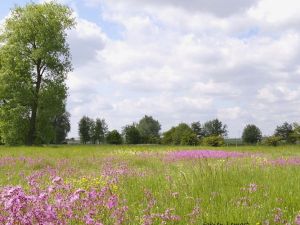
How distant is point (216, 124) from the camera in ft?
455

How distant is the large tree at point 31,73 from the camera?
149 feet

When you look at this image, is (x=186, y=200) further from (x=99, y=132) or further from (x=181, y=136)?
(x=99, y=132)

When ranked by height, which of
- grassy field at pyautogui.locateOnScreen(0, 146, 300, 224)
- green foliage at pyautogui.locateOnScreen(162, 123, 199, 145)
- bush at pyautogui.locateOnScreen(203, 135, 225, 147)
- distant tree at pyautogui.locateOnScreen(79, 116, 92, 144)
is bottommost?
grassy field at pyautogui.locateOnScreen(0, 146, 300, 224)

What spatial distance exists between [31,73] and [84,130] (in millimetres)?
81681

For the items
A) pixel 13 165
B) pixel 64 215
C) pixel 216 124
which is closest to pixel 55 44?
pixel 13 165

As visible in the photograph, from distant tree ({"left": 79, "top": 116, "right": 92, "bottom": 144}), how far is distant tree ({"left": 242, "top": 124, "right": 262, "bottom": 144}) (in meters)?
48.1

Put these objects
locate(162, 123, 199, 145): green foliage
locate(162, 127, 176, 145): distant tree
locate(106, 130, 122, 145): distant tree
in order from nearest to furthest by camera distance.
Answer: locate(162, 123, 199, 145): green foliage, locate(162, 127, 176, 145): distant tree, locate(106, 130, 122, 145): distant tree

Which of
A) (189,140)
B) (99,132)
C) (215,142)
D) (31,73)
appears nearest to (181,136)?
(189,140)

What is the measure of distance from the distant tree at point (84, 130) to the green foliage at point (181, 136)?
3927 cm

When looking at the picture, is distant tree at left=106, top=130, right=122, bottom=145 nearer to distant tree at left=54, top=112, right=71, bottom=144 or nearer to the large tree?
distant tree at left=54, top=112, right=71, bottom=144

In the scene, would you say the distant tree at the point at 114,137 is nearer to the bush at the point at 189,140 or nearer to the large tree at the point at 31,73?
the bush at the point at 189,140

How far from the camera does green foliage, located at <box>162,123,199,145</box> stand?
63.5m

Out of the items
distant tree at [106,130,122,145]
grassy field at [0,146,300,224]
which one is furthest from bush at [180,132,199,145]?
grassy field at [0,146,300,224]

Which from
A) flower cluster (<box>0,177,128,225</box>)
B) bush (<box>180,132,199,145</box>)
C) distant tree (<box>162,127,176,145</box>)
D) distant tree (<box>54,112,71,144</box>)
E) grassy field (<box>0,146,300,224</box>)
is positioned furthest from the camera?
distant tree (<box>54,112,71,144</box>)
